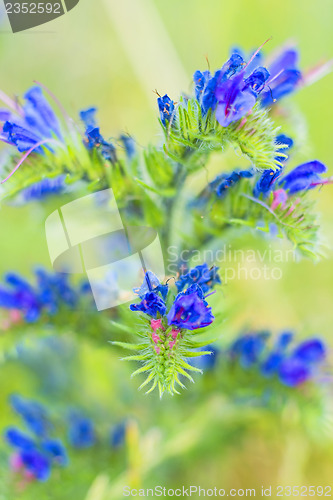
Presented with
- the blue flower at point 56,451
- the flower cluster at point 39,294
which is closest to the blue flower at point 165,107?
the flower cluster at point 39,294

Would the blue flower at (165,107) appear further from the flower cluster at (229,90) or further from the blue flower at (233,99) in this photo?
the blue flower at (233,99)

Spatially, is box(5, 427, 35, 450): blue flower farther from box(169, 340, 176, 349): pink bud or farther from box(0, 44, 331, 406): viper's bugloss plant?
box(169, 340, 176, 349): pink bud

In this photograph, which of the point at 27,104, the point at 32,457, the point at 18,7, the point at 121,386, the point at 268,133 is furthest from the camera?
the point at 18,7

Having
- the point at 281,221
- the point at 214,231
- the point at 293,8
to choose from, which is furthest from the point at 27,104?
the point at 293,8

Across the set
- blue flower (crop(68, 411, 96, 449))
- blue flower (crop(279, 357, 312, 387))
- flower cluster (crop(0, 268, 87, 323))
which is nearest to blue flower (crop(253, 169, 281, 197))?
flower cluster (crop(0, 268, 87, 323))

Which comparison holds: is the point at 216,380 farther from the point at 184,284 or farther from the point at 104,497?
the point at 184,284

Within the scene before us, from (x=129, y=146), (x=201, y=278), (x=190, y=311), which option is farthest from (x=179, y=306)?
(x=129, y=146)
